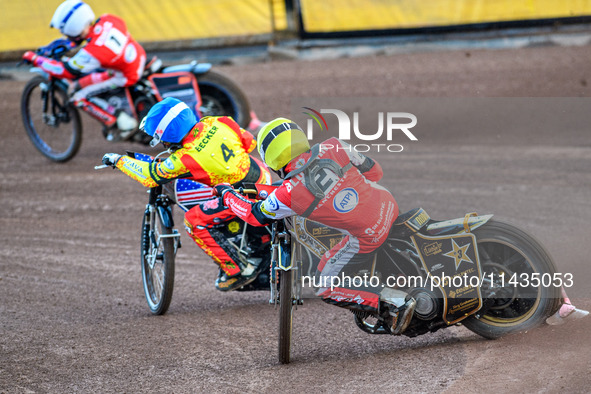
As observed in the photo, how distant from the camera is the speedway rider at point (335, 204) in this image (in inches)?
192

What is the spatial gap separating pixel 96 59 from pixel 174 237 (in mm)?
4776

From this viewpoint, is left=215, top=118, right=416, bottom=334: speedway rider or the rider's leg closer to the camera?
left=215, top=118, right=416, bottom=334: speedway rider

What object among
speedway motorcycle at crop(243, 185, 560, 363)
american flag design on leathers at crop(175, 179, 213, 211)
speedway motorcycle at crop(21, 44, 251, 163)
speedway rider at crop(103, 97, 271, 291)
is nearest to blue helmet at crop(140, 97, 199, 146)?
speedway rider at crop(103, 97, 271, 291)

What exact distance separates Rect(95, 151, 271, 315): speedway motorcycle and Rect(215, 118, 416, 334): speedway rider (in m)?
1.10

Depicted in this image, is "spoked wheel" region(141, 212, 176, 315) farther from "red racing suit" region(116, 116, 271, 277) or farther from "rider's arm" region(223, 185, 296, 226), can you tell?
"rider's arm" region(223, 185, 296, 226)

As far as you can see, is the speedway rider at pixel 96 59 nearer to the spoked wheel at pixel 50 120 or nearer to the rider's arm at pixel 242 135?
the spoked wheel at pixel 50 120

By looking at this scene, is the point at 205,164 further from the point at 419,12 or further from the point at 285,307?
the point at 419,12

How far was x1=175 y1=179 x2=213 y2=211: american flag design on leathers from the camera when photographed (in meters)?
6.25

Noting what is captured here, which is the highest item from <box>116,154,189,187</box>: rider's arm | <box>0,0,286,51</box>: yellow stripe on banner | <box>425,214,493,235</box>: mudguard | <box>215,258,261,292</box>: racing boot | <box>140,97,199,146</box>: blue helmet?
<box>0,0,286,51</box>: yellow stripe on banner

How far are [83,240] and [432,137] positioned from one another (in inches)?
226

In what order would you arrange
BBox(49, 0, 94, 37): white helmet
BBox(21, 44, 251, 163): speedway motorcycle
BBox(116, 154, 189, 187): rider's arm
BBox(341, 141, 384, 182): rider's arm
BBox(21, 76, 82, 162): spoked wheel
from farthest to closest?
BBox(21, 76, 82, 162): spoked wheel → BBox(21, 44, 251, 163): speedway motorcycle → BBox(49, 0, 94, 37): white helmet → BBox(116, 154, 189, 187): rider's arm → BBox(341, 141, 384, 182): rider's arm

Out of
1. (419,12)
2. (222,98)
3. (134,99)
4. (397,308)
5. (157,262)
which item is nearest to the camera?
(397,308)

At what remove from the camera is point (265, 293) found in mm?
7008

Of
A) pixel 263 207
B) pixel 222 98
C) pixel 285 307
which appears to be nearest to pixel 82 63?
pixel 222 98
